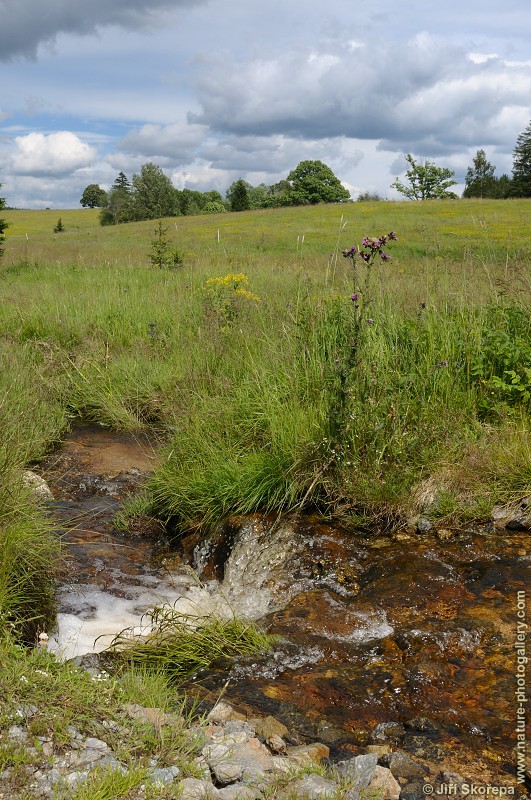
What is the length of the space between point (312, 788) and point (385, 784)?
1.06 ft

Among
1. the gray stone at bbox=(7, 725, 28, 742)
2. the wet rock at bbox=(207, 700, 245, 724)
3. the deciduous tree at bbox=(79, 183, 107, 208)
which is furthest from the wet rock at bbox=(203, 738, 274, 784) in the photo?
the deciduous tree at bbox=(79, 183, 107, 208)

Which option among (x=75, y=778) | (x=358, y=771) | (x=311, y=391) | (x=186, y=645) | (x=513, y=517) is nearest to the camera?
(x=75, y=778)

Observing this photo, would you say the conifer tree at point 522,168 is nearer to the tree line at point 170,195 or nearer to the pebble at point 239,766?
the tree line at point 170,195

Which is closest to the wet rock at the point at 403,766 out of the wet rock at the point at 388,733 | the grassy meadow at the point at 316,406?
the wet rock at the point at 388,733

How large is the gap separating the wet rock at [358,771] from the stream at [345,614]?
167 millimetres

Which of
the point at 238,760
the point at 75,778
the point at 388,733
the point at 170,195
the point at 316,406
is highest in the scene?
the point at 170,195

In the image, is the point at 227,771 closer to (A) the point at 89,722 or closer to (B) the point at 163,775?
(B) the point at 163,775

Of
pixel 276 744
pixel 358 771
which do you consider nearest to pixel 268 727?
pixel 276 744

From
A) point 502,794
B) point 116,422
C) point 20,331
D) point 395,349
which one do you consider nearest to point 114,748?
point 502,794

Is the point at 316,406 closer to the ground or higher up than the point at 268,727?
higher up

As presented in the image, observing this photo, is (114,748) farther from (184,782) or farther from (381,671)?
(381,671)

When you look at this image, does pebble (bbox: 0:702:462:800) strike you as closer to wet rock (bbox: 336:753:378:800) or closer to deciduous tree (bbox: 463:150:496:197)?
wet rock (bbox: 336:753:378:800)

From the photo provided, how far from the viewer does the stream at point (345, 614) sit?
3037mm

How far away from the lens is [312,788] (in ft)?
7.93
